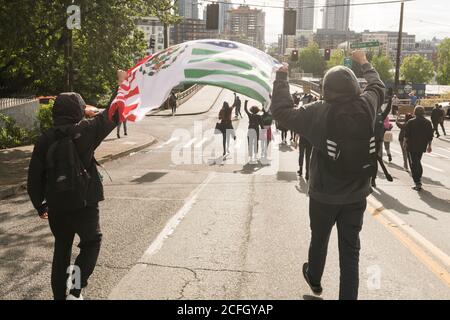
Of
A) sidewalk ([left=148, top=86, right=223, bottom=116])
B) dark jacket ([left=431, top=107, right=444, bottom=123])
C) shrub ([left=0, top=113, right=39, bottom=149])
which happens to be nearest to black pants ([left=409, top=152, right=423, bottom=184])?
shrub ([left=0, top=113, right=39, bottom=149])

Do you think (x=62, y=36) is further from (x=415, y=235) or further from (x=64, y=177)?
(x=64, y=177)

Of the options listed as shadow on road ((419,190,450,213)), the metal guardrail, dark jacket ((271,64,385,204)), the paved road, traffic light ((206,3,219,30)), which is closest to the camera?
dark jacket ((271,64,385,204))

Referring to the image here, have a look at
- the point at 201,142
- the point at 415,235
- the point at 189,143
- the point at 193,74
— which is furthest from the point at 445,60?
the point at 193,74

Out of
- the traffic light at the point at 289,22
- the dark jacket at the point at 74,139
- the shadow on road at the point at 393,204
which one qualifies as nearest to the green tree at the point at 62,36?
the traffic light at the point at 289,22

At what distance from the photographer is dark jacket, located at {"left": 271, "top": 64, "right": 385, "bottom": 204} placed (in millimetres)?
4164

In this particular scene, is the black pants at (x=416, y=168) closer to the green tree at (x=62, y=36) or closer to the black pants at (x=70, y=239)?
the black pants at (x=70, y=239)

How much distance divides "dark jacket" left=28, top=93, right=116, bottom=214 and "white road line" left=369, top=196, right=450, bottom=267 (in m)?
4.21

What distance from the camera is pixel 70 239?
4309 mm

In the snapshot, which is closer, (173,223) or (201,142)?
(173,223)

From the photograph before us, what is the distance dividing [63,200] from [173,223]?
3.80m

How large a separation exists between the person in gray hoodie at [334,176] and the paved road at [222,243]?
29.9 inches

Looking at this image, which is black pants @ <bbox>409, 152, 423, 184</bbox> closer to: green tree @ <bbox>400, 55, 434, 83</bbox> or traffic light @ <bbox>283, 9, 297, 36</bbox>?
traffic light @ <bbox>283, 9, 297, 36</bbox>

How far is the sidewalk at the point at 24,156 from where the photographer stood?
1073 cm

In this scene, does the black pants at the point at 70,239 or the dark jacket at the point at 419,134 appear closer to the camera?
the black pants at the point at 70,239
